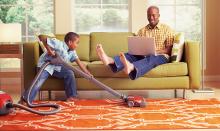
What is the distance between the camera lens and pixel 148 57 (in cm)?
455

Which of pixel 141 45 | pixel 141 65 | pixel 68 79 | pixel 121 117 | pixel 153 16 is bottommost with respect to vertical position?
pixel 121 117

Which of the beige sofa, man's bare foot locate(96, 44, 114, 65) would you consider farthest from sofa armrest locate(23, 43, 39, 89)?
man's bare foot locate(96, 44, 114, 65)

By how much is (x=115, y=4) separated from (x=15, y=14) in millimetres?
1494

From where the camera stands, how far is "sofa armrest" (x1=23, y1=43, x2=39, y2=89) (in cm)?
462

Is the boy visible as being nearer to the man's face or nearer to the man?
the man

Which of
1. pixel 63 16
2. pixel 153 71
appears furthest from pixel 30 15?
pixel 153 71

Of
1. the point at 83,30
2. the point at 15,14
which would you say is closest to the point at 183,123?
the point at 83,30

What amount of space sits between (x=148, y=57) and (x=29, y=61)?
1.31 m

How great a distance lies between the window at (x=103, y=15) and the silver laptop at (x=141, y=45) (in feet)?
5.33

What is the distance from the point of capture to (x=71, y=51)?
4.44m

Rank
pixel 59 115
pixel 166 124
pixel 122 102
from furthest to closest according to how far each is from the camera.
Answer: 1. pixel 122 102
2. pixel 59 115
3. pixel 166 124

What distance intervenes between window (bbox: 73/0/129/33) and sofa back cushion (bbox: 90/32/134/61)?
3.00 ft

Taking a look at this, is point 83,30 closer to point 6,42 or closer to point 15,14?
point 15,14

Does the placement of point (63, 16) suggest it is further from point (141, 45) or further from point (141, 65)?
point (141, 65)
